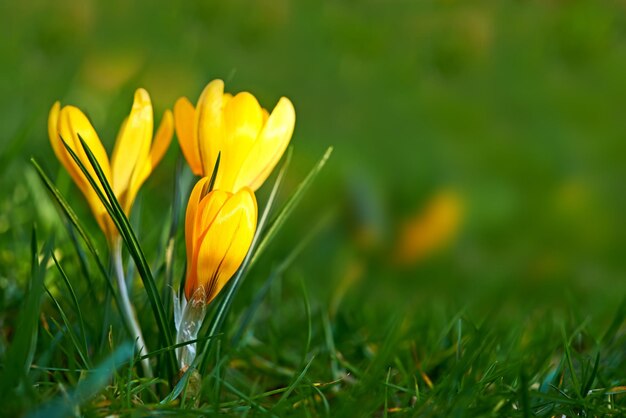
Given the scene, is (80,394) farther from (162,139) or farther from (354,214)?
(354,214)

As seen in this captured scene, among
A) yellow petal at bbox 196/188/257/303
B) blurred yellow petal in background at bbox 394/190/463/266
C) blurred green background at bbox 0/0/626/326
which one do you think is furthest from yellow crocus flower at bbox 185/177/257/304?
blurred yellow petal in background at bbox 394/190/463/266

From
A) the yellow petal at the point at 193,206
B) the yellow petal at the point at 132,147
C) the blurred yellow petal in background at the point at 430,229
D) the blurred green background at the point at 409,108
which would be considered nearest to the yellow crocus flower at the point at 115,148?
the yellow petal at the point at 132,147

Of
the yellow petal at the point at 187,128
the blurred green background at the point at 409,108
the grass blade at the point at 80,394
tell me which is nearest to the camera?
the grass blade at the point at 80,394

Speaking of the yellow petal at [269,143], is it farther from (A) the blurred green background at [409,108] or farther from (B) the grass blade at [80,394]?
→ (A) the blurred green background at [409,108]

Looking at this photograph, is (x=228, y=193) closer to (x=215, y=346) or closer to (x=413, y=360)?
(x=215, y=346)

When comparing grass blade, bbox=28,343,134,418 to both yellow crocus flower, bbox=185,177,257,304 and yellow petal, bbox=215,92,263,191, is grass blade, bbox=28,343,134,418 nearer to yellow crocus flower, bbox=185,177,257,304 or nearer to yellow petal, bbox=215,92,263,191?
yellow crocus flower, bbox=185,177,257,304

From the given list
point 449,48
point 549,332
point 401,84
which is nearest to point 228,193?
point 549,332
